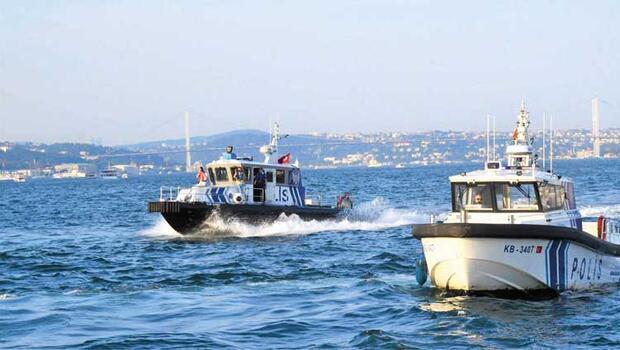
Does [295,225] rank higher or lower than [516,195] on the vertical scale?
lower

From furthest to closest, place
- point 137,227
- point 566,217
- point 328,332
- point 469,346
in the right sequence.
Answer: point 137,227 < point 566,217 < point 328,332 < point 469,346

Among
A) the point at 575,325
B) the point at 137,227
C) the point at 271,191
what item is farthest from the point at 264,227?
the point at 575,325

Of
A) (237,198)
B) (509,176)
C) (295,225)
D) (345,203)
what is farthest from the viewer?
(345,203)

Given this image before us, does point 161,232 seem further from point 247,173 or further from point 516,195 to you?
point 516,195

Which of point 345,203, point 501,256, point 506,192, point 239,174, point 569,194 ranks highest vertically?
point 239,174

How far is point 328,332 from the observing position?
18.5 metres

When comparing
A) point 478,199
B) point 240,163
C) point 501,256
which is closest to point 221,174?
point 240,163

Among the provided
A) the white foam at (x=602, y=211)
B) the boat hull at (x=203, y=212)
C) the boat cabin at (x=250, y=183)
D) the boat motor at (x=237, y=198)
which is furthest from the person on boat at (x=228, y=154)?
the white foam at (x=602, y=211)

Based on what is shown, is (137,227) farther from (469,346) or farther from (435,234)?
(469,346)

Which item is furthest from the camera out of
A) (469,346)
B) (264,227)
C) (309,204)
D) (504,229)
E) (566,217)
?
(309,204)

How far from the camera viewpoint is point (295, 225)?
136 ft

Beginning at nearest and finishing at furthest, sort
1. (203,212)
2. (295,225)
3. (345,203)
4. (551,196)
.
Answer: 1. (551,196)
2. (203,212)
3. (295,225)
4. (345,203)

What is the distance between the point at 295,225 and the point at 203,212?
3977mm

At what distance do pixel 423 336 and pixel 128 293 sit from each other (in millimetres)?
7793
